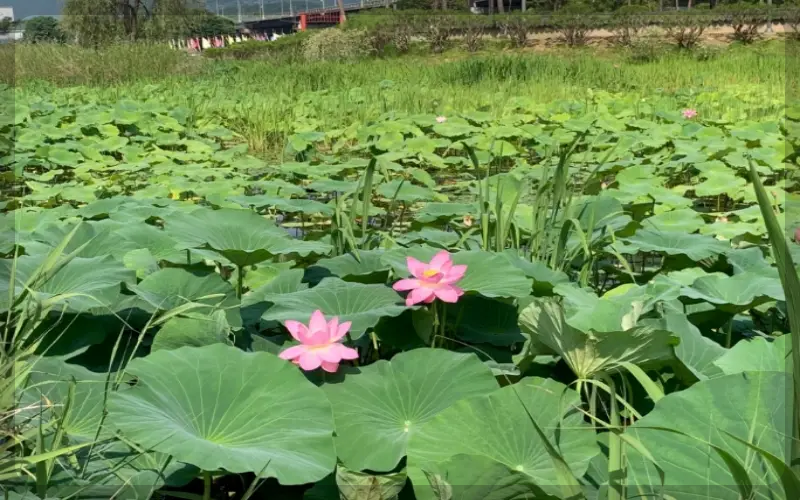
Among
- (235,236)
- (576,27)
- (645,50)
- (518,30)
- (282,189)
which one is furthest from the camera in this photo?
(518,30)

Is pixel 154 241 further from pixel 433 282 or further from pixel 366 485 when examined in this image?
pixel 366 485

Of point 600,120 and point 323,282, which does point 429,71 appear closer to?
point 600,120

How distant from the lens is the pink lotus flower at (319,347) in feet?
2.76

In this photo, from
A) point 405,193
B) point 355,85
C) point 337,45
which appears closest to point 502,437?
point 405,193

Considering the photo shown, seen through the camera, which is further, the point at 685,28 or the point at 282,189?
the point at 685,28

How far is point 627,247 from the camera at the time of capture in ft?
4.89

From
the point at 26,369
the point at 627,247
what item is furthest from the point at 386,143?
the point at 26,369

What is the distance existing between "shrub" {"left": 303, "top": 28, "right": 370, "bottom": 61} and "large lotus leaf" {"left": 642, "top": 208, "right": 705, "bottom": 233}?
14.1 m

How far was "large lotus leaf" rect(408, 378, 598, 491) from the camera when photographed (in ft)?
2.40

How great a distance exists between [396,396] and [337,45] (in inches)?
637

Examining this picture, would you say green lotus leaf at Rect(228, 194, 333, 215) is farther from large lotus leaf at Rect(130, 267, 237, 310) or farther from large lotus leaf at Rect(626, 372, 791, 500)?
large lotus leaf at Rect(626, 372, 791, 500)

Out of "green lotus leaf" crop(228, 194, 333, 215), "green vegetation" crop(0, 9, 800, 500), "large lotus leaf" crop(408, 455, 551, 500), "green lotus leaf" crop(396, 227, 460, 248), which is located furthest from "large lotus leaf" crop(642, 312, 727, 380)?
"green lotus leaf" crop(228, 194, 333, 215)

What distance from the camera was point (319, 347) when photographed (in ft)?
2.84

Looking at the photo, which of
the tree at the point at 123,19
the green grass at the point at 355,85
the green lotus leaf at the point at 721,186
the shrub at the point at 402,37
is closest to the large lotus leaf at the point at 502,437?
the green lotus leaf at the point at 721,186
